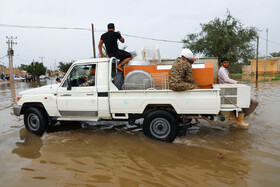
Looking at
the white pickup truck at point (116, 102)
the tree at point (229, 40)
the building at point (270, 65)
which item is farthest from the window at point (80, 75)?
the building at point (270, 65)

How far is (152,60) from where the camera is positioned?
19.2ft

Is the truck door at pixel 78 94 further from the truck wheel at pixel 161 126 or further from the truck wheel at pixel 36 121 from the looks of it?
the truck wheel at pixel 161 126

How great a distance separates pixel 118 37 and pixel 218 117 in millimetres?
3093

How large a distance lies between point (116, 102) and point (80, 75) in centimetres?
127

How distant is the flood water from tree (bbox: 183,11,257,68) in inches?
789

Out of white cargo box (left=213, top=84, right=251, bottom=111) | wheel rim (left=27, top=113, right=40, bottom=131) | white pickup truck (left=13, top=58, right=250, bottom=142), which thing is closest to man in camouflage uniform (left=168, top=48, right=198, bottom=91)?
white pickup truck (left=13, top=58, right=250, bottom=142)

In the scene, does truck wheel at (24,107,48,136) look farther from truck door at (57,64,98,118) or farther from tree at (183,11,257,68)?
tree at (183,11,257,68)

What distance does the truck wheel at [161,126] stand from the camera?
15.1ft

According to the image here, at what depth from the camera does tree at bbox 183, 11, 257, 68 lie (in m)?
24.0

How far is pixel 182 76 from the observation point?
4.46 m

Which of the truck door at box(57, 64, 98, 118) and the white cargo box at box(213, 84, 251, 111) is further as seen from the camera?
the truck door at box(57, 64, 98, 118)

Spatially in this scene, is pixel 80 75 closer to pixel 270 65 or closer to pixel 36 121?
pixel 36 121

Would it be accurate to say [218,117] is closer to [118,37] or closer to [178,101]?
[178,101]

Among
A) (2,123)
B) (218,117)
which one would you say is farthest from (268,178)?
(2,123)
